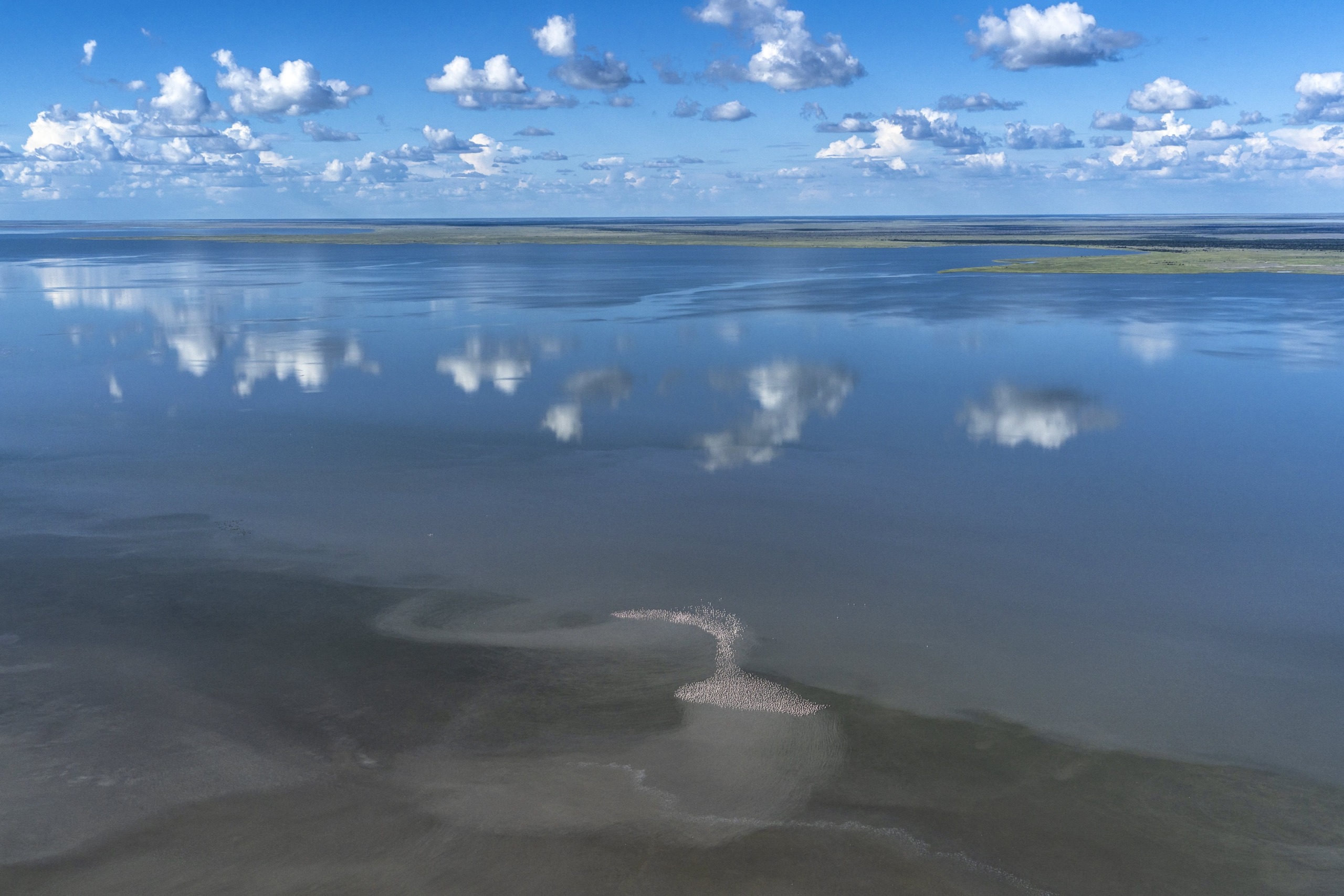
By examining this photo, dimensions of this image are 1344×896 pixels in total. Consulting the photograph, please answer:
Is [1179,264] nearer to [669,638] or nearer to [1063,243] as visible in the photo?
[1063,243]

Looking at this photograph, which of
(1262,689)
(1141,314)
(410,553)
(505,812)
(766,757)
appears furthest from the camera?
(1141,314)

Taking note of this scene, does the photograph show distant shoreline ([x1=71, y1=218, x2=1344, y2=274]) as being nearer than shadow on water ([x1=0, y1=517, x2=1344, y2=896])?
No

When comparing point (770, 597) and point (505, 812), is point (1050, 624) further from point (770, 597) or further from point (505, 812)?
point (505, 812)

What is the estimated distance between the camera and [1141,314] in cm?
5009

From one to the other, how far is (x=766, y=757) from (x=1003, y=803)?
2218 millimetres

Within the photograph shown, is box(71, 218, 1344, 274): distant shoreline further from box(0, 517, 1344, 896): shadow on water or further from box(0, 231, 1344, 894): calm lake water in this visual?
box(0, 517, 1344, 896): shadow on water

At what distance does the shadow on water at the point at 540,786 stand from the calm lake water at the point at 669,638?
0.14ft

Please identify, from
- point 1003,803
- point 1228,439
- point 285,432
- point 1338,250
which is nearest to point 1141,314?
point 1228,439

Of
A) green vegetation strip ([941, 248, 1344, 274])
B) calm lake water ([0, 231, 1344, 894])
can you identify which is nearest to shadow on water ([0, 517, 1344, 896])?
calm lake water ([0, 231, 1344, 894])

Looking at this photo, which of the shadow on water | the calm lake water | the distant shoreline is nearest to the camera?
the shadow on water

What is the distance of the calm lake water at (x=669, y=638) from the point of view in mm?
8945

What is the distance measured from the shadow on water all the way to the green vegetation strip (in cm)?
7629

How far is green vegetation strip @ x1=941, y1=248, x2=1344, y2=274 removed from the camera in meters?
82.1

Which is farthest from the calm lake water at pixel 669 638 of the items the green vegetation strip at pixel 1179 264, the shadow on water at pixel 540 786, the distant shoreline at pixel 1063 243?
the distant shoreline at pixel 1063 243
